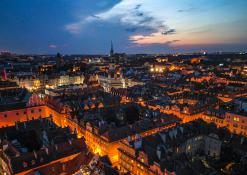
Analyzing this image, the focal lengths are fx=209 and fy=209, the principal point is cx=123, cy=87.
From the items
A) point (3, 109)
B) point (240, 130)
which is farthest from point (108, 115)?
point (240, 130)

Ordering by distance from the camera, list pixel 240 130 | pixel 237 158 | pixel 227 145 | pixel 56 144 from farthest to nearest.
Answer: pixel 240 130, pixel 227 145, pixel 237 158, pixel 56 144

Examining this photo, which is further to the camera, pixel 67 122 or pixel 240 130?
pixel 67 122

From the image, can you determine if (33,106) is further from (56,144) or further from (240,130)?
(240,130)

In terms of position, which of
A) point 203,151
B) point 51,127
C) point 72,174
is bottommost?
point 203,151

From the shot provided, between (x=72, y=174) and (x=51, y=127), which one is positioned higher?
(x=51, y=127)

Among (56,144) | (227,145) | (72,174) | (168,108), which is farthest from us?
(168,108)

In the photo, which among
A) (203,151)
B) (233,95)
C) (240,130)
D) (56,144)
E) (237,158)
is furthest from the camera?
(233,95)

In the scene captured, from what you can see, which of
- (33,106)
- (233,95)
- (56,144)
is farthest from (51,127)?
(233,95)

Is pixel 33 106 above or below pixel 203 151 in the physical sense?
above

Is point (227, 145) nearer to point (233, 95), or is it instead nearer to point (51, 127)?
point (51, 127)
